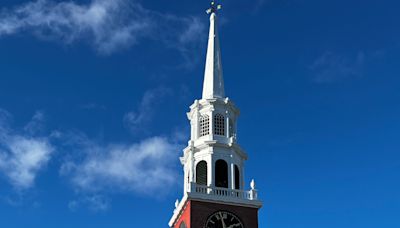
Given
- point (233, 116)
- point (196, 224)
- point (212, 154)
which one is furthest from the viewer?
point (233, 116)

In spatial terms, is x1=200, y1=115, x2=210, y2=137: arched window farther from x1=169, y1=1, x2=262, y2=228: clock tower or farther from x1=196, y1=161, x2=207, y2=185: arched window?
x1=196, y1=161, x2=207, y2=185: arched window

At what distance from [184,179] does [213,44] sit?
13.8m

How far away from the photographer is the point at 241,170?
65375 mm

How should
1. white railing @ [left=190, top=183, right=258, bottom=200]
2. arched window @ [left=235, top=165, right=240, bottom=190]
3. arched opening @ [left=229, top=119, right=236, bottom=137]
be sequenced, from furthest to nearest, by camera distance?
arched opening @ [left=229, top=119, right=236, bottom=137] < arched window @ [left=235, top=165, right=240, bottom=190] < white railing @ [left=190, top=183, right=258, bottom=200]

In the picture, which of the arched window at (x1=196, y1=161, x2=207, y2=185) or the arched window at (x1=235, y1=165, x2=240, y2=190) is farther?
the arched window at (x1=235, y1=165, x2=240, y2=190)

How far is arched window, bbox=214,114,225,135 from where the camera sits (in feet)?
217

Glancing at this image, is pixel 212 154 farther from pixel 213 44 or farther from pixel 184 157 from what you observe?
pixel 213 44

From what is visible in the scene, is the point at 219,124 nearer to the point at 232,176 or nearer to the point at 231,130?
the point at 231,130

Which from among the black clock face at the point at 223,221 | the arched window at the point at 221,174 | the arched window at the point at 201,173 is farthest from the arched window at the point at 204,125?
the black clock face at the point at 223,221

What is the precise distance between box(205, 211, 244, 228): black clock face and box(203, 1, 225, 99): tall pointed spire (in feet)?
40.3

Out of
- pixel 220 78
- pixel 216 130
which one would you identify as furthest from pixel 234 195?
pixel 220 78

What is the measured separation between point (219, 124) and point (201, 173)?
17.2 ft

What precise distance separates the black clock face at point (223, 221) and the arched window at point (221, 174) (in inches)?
135

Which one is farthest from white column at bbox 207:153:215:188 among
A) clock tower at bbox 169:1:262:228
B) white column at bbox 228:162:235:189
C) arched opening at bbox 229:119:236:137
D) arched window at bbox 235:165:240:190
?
arched opening at bbox 229:119:236:137
